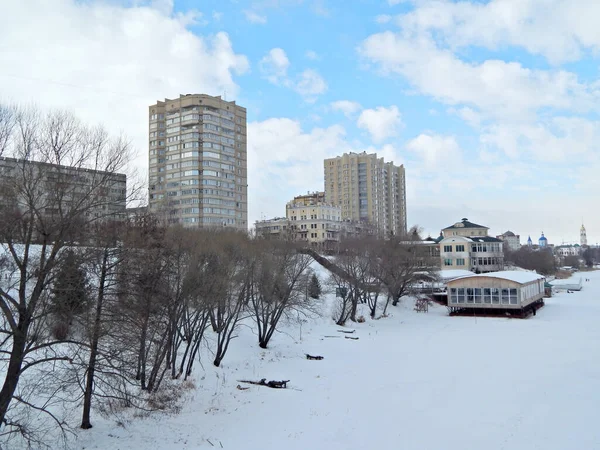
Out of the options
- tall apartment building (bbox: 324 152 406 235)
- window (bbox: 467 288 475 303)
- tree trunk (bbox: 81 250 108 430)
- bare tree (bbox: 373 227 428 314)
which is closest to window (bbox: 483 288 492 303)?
window (bbox: 467 288 475 303)

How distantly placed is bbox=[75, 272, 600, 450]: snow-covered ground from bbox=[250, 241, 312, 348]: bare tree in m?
2.21

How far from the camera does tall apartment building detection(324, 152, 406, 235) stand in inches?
5691

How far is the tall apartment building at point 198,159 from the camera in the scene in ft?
263

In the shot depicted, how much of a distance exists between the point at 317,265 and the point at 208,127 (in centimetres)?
3197

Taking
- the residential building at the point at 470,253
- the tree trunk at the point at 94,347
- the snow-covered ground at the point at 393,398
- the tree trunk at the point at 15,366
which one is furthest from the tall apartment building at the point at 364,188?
the tree trunk at the point at 15,366

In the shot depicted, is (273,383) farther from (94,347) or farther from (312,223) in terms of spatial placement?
(312,223)

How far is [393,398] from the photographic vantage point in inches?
880

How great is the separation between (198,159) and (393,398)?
6533 cm

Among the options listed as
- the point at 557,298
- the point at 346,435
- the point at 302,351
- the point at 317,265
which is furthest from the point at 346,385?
the point at 557,298

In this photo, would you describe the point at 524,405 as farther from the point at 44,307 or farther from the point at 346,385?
the point at 44,307

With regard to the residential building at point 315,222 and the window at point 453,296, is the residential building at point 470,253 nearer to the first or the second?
the window at point 453,296

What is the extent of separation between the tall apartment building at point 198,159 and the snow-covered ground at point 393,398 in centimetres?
4593

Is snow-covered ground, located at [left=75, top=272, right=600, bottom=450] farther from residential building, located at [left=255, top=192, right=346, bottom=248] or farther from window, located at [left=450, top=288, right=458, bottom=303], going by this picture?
residential building, located at [left=255, top=192, right=346, bottom=248]

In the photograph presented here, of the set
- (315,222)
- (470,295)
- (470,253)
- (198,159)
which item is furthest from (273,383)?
(315,222)
